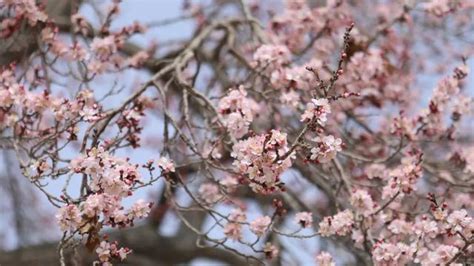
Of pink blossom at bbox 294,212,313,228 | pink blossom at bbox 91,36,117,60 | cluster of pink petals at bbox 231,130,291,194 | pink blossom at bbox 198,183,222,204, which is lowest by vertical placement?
cluster of pink petals at bbox 231,130,291,194

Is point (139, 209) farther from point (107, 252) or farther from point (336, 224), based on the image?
point (336, 224)

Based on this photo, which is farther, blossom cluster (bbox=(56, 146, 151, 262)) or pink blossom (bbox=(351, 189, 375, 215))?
pink blossom (bbox=(351, 189, 375, 215))

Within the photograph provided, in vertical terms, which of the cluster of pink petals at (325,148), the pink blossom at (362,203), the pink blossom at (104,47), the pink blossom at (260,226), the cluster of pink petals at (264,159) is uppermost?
the pink blossom at (104,47)

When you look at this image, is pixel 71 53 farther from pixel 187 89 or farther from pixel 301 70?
pixel 301 70

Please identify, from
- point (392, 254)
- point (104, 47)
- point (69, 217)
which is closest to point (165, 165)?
point (69, 217)

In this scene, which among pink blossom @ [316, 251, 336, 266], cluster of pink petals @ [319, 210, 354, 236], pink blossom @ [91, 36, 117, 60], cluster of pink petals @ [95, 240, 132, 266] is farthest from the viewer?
pink blossom @ [91, 36, 117, 60]

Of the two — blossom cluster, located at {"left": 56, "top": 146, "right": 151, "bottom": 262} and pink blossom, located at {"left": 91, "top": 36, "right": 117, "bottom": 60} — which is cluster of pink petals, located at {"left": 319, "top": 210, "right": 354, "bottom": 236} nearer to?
blossom cluster, located at {"left": 56, "top": 146, "right": 151, "bottom": 262}

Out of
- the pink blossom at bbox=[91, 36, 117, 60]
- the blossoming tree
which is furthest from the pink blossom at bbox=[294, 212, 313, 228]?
A: the pink blossom at bbox=[91, 36, 117, 60]

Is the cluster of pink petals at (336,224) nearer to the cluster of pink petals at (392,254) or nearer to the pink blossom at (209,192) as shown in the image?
the cluster of pink petals at (392,254)

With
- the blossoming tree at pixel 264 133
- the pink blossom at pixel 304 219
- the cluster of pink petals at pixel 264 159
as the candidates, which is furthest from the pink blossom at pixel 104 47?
the cluster of pink petals at pixel 264 159

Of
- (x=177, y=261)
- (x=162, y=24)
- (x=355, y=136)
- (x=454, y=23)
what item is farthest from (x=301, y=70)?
(x=177, y=261)

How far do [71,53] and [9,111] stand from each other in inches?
22.2

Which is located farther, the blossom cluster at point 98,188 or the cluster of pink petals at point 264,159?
the blossom cluster at point 98,188

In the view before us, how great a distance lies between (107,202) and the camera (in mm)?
2631
